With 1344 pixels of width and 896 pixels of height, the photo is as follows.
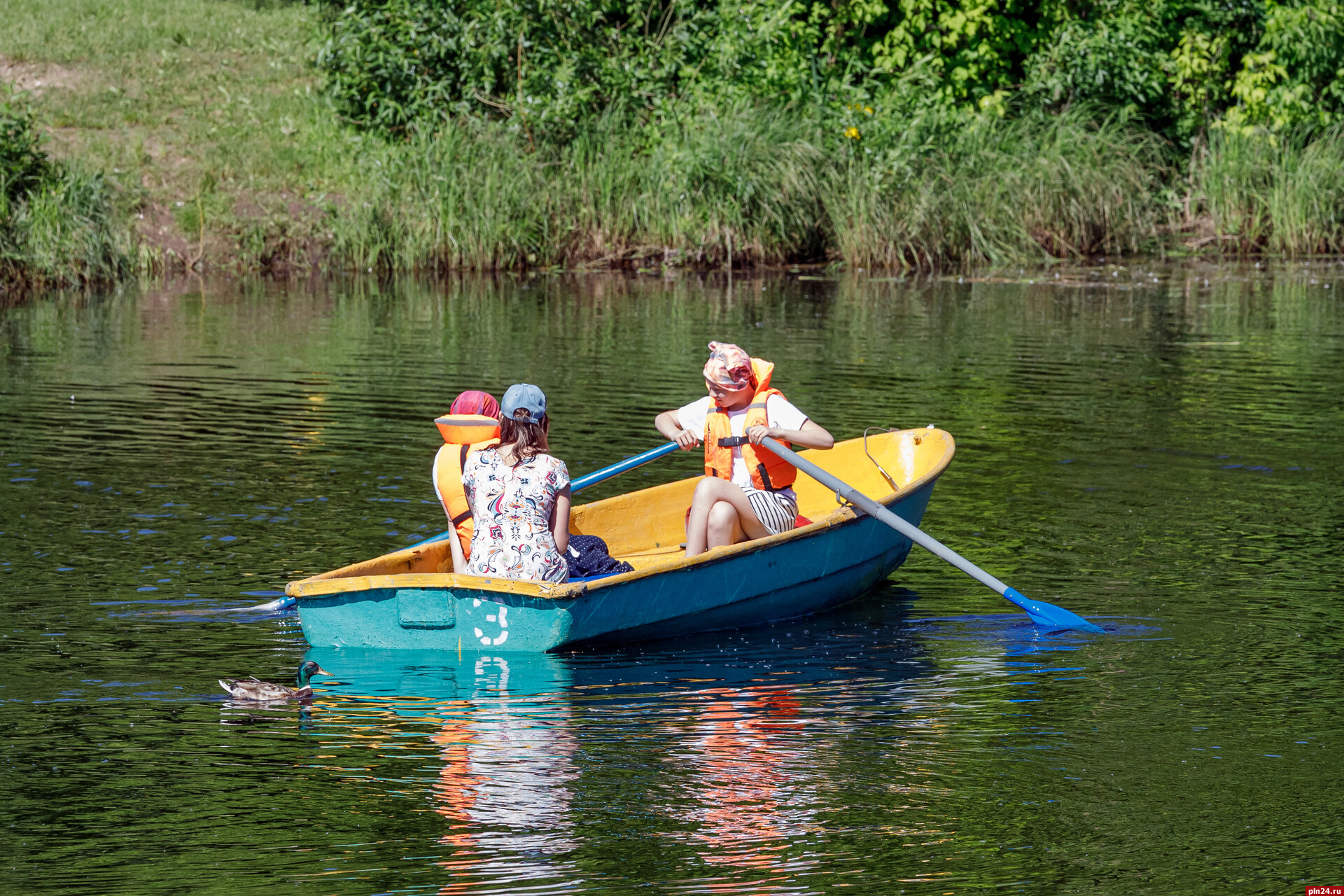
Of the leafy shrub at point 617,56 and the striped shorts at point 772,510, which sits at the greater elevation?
the leafy shrub at point 617,56

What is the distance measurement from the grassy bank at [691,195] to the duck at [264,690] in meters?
16.0

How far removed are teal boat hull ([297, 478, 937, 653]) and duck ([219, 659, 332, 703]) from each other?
17.2 inches

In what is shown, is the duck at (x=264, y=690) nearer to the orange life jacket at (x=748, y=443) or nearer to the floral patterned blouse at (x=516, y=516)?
the floral patterned blouse at (x=516, y=516)

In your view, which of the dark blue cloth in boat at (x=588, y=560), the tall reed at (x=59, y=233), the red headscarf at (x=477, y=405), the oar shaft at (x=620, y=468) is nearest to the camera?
the red headscarf at (x=477, y=405)

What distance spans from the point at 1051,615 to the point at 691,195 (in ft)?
51.1

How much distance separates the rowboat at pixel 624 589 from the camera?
6.69 m

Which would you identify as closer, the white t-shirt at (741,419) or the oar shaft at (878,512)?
the oar shaft at (878,512)

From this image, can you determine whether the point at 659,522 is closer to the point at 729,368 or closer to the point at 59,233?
the point at 729,368

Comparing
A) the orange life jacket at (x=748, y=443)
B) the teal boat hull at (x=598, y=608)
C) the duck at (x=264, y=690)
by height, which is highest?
the orange life jacket at (x=748, y=443)

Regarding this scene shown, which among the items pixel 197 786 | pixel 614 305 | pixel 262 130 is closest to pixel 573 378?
pixel 614 305

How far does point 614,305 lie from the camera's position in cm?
1966

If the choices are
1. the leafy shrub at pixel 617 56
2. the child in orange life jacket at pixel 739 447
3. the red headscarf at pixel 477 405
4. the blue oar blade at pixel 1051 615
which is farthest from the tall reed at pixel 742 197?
the blue oar blade at pixel 1051 615

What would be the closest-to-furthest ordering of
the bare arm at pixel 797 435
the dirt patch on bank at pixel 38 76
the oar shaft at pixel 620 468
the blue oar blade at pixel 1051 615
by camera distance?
1. the blue oar blade at pixel 1051 615
2. the bare arm at pixel 797 435
3. the oar shaft at pixel 620 468
4. the dirt patch on bank at pixel 38 76

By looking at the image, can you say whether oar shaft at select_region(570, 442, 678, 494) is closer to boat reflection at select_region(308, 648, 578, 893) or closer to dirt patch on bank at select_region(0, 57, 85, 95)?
boat reflection at select_region(308, 648, 578, 893)
